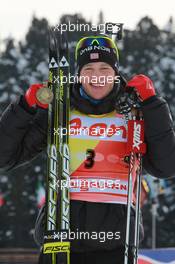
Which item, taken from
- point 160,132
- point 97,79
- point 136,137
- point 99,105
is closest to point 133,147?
point 136,137

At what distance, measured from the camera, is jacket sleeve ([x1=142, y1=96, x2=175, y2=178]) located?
362 centimetres

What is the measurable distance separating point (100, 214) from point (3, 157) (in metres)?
0.63

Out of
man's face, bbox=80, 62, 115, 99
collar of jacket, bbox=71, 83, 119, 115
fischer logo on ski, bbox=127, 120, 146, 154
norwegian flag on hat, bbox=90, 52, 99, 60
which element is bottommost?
fischer logo on ski, bbox=127, 120, 146, 154

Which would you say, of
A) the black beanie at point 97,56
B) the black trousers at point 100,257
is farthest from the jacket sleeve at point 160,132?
the black trousers at point 100,257

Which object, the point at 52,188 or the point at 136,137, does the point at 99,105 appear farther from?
the point at 52,188

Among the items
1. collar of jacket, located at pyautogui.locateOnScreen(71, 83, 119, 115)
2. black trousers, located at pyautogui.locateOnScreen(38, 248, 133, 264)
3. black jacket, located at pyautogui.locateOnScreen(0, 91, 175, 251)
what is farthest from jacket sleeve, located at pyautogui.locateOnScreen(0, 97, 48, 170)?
black trousers, located at pyautogui.locateOnScreen(38, 248, 133, 264)

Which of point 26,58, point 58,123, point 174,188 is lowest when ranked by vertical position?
point 174,188

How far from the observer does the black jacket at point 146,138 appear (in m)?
3.63

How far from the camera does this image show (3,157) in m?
3.72

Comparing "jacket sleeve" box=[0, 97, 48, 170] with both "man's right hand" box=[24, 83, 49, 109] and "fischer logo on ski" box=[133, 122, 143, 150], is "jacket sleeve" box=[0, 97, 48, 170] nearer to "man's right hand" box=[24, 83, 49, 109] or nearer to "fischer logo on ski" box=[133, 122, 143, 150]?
"man's right hand" box=[24, 83, 49, 109]

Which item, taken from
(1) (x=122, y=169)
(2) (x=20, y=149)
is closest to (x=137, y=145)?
(1) (x=122, y=169)

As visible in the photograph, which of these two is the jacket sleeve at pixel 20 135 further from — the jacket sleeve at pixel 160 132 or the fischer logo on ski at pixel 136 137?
the jacket sleeve at pixel 160 132

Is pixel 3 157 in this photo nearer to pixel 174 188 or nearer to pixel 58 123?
pixel 58 123

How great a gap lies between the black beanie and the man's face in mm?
28
